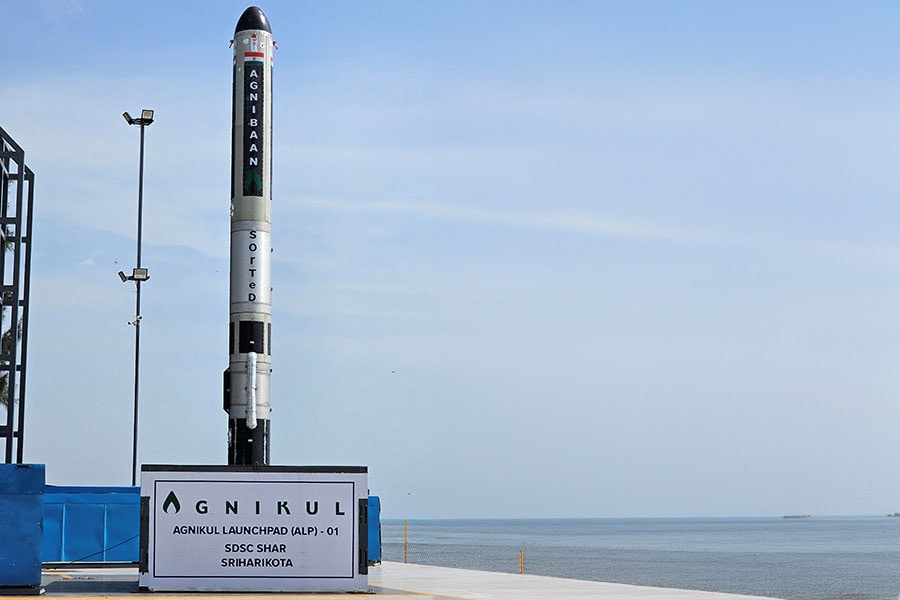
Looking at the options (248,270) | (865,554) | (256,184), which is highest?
(256,184)

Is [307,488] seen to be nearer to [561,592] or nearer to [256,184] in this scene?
[561,592]

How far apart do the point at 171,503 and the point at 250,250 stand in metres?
7.68

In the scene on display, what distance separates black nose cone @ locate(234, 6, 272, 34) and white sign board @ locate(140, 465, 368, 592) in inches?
462

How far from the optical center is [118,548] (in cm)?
3134

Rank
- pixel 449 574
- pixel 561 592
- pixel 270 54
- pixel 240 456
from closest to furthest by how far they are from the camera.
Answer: pixel 561 592, pixel 240 456, pixel 270 54, pixel 449 574

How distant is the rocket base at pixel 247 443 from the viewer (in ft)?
85.9

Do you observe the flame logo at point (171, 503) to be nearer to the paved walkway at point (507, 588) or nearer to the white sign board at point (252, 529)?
the white sign board at point (252, 529)

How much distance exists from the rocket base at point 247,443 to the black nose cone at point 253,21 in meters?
9.05

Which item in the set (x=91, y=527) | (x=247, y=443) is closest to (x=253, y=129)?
(x=247, y=443)

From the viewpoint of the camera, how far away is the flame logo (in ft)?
68.6

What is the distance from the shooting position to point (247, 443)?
26250mm

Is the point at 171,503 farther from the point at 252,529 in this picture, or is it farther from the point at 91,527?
the point at 91,527

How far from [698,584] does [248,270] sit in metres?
37.0

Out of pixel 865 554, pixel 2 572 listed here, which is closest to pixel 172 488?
pixel 2 572
